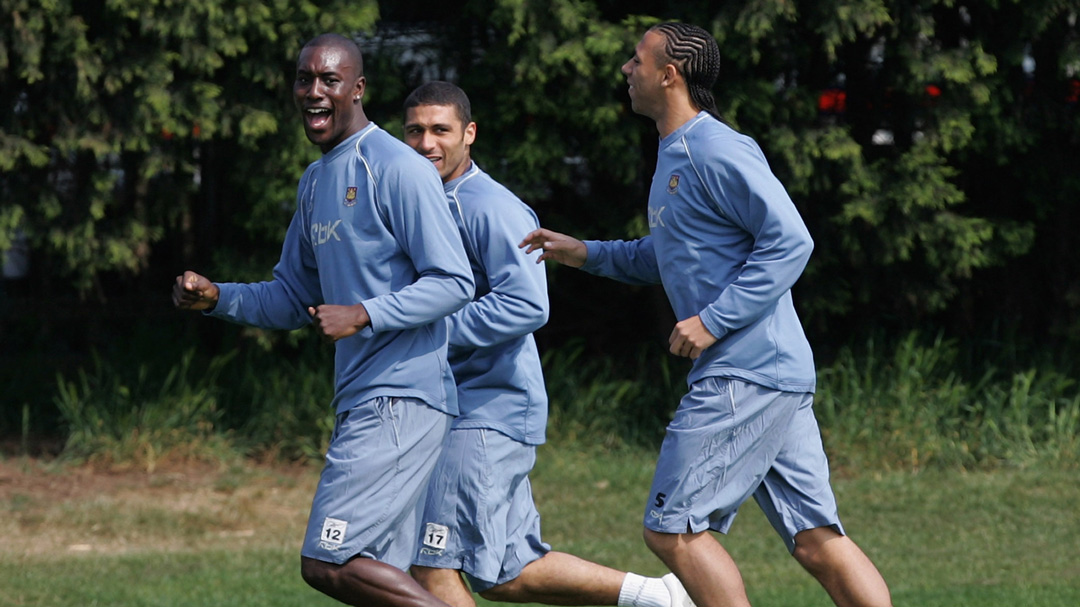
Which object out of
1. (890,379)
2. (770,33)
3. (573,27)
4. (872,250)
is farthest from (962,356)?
(573,27)

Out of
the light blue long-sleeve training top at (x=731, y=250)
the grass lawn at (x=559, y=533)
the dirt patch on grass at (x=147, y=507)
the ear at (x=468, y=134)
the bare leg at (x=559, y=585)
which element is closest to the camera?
the light blue long-sleeve training top at (x=731, y=250)

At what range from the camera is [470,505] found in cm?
451

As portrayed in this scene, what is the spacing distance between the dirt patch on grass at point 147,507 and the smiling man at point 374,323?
338cm

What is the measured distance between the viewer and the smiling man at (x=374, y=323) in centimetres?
388

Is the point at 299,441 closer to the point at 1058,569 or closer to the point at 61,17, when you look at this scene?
the point at 61,17

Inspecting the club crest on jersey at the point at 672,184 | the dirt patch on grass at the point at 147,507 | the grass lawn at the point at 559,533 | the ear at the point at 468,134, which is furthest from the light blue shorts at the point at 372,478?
the dirt patch on grass at the point at 147,507

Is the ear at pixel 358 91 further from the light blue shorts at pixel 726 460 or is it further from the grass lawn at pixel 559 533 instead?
the grass lawn at pixel 559 533

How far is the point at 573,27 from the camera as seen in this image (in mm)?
7805

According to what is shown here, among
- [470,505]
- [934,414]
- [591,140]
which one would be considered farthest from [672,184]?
[934,414]

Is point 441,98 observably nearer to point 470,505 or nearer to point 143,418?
point 470,505

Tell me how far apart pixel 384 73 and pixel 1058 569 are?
4757 mm

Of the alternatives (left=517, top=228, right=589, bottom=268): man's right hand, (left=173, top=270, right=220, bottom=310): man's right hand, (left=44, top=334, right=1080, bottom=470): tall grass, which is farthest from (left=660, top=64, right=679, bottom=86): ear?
(left=44, top=334, right=1080, bottom=470): tall grass

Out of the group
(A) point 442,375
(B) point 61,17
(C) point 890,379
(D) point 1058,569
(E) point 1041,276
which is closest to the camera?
(A) point 442,375

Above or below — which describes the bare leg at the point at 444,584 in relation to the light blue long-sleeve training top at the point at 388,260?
below
